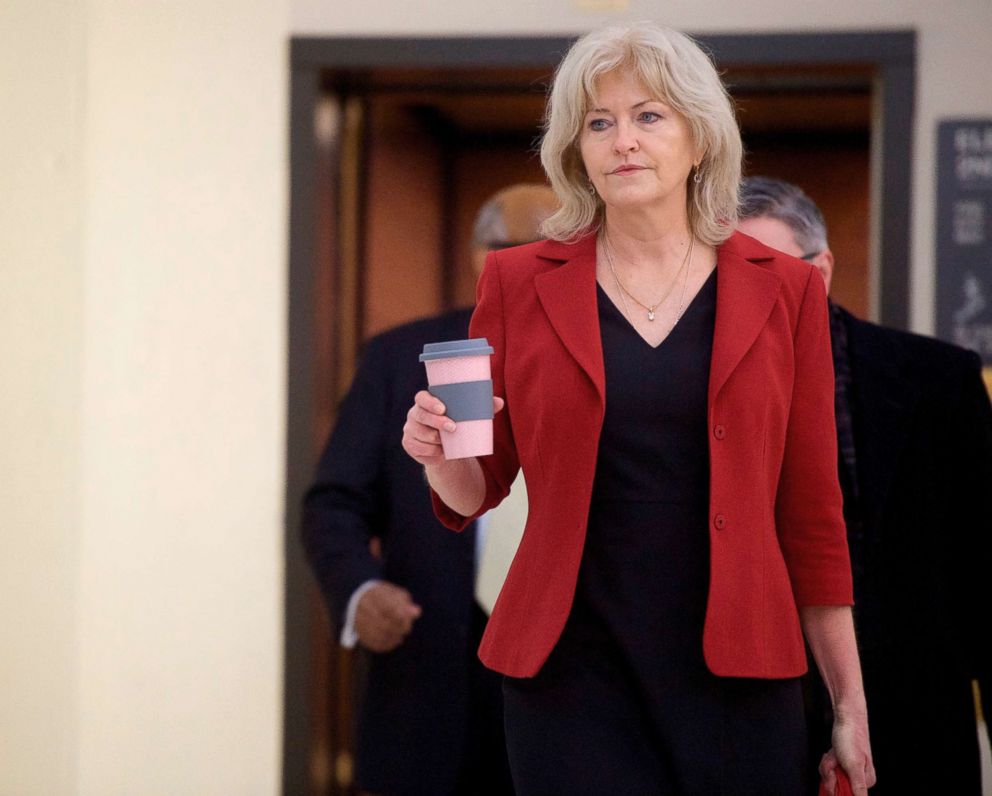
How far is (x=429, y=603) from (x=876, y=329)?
1.24 metres

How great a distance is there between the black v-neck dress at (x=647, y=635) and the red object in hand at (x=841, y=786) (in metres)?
0.15

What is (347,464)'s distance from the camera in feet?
11.0

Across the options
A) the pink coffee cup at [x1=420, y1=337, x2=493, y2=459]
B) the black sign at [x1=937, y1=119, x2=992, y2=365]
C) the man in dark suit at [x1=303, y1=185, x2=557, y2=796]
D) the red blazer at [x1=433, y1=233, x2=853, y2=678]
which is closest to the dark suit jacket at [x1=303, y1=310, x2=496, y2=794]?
the man in dark suit at [x1=303, y1=185, x2=557, y2=796]

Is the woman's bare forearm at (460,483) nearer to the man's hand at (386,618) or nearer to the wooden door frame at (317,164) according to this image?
the man's hand at (386,618)

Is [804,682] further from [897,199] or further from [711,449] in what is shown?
[897,199]

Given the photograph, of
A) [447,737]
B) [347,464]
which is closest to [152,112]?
[347,464]

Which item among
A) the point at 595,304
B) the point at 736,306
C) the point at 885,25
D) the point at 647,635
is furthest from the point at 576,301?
the point at 885,25

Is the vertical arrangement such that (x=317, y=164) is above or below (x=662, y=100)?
above

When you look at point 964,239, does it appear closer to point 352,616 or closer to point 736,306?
point 352,616

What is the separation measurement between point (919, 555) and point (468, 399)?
1.05 m

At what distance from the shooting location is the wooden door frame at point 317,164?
418 centimetres

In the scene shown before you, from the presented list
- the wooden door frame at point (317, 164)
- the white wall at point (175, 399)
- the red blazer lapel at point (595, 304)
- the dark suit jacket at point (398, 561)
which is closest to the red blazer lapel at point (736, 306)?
the red blazer lapel at point (595, 304)

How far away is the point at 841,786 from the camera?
1.89 m

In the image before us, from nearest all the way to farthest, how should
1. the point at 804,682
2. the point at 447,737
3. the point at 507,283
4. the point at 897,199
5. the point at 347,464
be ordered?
the point at 507,283
the point at 804,682
the point at 447,737
the point at 347,464
the point at 897,199
